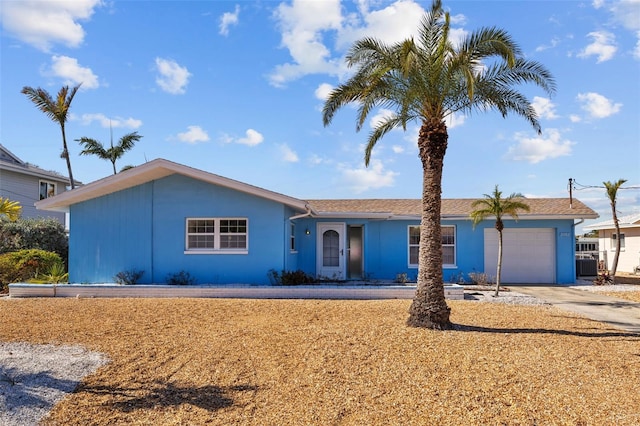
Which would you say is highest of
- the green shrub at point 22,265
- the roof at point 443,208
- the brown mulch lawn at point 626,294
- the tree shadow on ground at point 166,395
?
the roof at point 443,208

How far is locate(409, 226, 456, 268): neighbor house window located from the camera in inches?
722

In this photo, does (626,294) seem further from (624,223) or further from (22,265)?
(22,265)

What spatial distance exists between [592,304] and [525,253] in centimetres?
590

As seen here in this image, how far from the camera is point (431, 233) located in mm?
9367

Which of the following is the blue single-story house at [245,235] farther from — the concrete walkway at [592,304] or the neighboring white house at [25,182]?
the neighboring white house at [25,182]

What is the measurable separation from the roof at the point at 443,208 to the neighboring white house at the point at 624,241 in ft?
19.2

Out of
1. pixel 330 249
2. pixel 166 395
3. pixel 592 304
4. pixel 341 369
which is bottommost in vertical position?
pixel 166 395

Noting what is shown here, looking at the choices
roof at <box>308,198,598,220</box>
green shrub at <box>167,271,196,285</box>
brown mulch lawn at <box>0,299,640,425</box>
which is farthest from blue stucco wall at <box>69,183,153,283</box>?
roof at <box>308,198,598,220</box>

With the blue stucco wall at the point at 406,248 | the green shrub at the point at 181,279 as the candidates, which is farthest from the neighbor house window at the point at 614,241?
the green shrub at the point at 181,279

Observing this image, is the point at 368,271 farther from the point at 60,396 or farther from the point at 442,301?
the point at 60,396

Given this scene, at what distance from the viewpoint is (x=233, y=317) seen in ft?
33.6

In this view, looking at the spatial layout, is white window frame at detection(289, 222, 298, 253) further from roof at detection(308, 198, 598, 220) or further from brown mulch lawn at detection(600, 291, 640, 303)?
brown mulch lawn at detection(600, 291, 640, 303)

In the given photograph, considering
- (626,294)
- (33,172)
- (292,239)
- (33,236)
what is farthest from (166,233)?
(33,172)

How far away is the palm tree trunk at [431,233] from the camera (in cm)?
907
